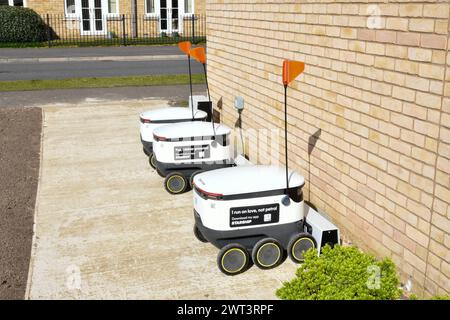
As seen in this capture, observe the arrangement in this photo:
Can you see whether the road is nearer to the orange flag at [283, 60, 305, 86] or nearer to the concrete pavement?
the concrete pavement

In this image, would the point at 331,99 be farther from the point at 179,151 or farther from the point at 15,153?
the point at 15,153

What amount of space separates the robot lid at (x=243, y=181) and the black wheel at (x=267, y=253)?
57 cm

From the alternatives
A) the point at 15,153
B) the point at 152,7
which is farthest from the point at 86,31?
the point at 15,153

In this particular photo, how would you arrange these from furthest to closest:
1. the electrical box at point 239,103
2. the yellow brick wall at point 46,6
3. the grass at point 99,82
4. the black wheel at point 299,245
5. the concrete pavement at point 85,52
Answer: the yellow brick wall at point 46,6 < the concrete pavement at point 85,52 < the grass at point 99,82 < the electrical box at point 239,103 < the black wheel at point 299,245

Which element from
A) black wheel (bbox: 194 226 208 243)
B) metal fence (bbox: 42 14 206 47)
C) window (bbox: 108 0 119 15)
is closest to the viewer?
black wheel (bbox: 194 226 208 243)

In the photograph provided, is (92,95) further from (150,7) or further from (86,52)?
(150,7)

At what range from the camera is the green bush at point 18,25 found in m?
29.9

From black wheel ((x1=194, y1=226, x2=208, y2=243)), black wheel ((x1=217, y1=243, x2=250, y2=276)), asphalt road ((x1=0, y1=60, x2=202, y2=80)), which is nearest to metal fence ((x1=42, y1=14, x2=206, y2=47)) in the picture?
asphalt road ((x1=0, y1=60, x2=202, y2=80))

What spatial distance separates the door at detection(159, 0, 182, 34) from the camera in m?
33.8

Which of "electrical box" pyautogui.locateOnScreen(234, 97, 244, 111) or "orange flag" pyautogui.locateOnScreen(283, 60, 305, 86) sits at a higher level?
"orange flag" pyautogui.locateOnScreen(283, 60, 305, 86)

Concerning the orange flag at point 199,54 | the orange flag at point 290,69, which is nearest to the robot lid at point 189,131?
the orange flag at point 199,54

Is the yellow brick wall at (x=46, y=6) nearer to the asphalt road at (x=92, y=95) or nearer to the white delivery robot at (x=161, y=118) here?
the asphalt road at (x=92, y=95)

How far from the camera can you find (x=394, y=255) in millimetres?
5812

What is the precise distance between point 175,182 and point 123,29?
24.9 metres
